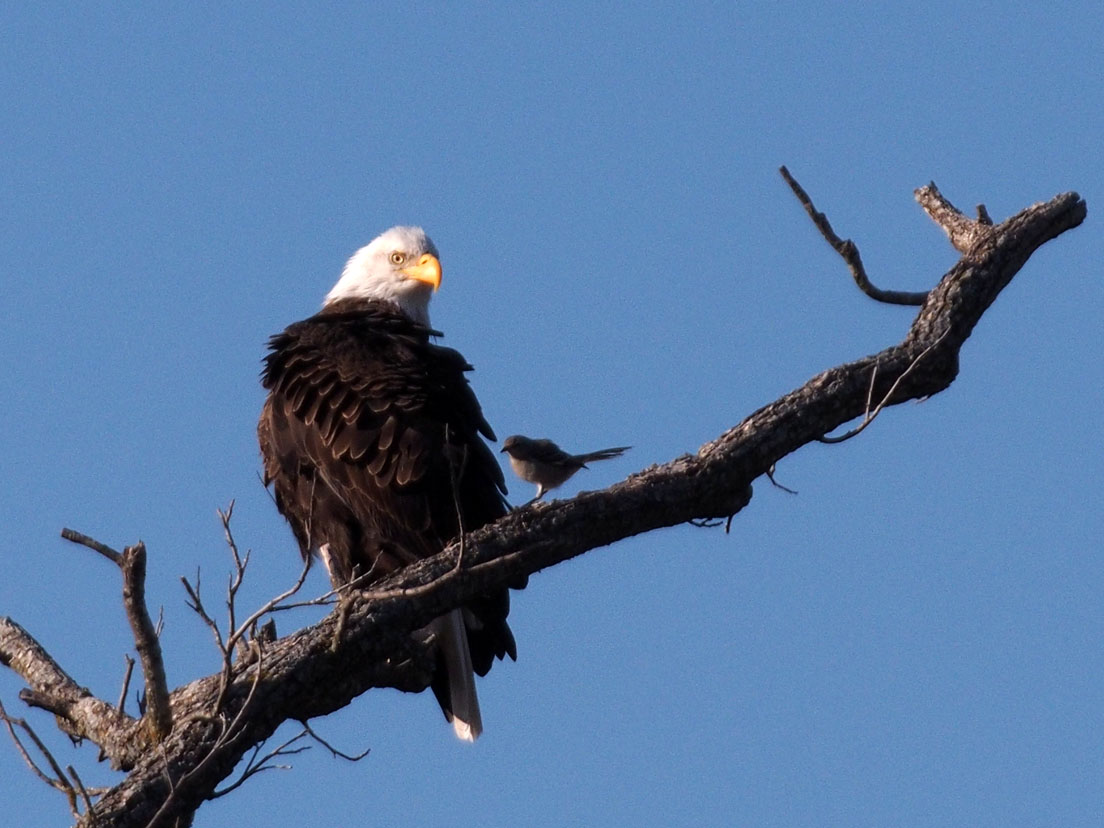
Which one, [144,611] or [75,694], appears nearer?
[144,611]

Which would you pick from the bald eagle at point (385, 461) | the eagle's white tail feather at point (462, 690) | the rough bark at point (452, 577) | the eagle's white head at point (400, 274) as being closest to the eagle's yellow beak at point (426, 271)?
the eagle's white head at point (400, 274)

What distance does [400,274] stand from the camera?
24.4ft

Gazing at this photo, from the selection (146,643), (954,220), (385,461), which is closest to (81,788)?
(146,643)

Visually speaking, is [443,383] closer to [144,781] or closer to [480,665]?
[480,665]

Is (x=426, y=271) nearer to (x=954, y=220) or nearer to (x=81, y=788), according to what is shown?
(x=954, y=220)

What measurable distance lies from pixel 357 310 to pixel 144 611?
3.05 meters

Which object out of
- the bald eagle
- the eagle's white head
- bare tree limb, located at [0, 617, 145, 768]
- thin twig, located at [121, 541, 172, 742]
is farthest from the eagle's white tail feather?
the eagle's white head

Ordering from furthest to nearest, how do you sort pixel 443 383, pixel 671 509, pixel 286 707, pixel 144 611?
pixel 443 383, pixel 671 509, pixel 286 707, pixel 144 611

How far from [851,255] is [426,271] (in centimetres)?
264

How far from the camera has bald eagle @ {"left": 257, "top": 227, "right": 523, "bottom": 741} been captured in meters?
5.60

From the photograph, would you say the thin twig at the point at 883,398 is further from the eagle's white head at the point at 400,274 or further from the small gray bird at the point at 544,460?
the eagle's white head at the point at 400,274

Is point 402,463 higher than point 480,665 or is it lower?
higher

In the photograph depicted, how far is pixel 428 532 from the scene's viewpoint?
5.59 meters

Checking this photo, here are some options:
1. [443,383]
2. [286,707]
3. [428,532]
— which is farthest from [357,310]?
[286,707]
